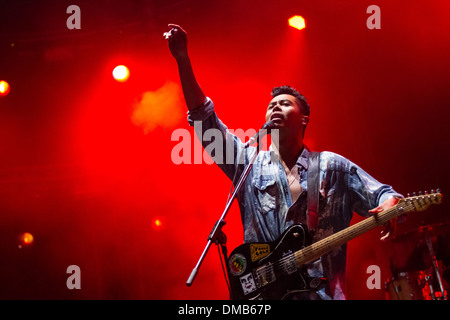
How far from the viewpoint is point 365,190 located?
3.03 m

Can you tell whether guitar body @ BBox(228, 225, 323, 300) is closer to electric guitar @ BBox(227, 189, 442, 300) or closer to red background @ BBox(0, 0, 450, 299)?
electric guitar @ BBox(227, 189, 442, 300)

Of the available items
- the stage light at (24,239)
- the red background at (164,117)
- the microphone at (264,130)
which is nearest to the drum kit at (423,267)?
the red background at (164,117)

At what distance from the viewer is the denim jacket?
288 centimetres

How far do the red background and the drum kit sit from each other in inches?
40.9

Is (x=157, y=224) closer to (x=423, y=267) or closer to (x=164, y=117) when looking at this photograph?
(x=164, y=117)

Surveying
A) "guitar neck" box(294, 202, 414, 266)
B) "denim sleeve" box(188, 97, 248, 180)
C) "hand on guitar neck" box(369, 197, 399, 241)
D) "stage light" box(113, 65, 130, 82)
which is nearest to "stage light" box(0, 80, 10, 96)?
"stage light" box(113, 65, 130, 82)

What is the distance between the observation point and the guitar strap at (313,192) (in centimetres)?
287

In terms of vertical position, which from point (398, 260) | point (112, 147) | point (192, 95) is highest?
point (112, 147)

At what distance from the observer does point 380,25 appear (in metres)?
6.16

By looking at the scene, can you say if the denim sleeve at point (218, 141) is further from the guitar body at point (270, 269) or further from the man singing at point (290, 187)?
the guitar body at point (270, 269)

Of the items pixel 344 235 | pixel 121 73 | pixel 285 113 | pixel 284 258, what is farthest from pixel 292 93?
pixel 121 73
